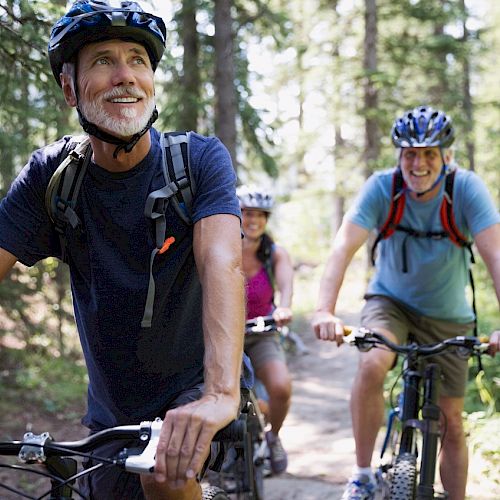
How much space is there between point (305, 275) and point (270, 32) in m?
16.6

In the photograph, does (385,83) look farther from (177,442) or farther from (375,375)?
(177,442)

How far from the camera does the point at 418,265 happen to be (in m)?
5.27

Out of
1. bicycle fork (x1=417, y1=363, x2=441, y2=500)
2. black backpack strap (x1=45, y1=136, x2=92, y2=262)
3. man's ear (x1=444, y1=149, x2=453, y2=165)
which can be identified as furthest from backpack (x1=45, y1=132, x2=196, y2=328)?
man's ear (x1=444, y1=149, x2=453, y2=165)

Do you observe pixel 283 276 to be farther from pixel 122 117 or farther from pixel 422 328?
pixel 122 117

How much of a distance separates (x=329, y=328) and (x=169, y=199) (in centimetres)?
204

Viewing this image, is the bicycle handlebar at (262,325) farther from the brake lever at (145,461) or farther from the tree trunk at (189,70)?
the tree trunk at (189,70)

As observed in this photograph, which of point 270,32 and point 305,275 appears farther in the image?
point 305,275

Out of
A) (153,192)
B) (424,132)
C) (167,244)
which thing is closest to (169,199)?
(153,192)

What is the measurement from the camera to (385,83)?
53.9ft

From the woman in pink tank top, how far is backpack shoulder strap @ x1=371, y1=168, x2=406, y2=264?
161cm

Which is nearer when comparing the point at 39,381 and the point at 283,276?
the point at 283,276

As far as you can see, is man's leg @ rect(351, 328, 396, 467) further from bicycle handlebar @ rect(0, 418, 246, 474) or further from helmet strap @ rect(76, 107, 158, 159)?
bicycle handlebar @ rect(0, 418, 246, 474)

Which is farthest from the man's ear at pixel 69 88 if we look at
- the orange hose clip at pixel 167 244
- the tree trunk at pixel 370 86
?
the tree trunk at pixel 370 86

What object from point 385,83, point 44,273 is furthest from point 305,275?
point 44,273
